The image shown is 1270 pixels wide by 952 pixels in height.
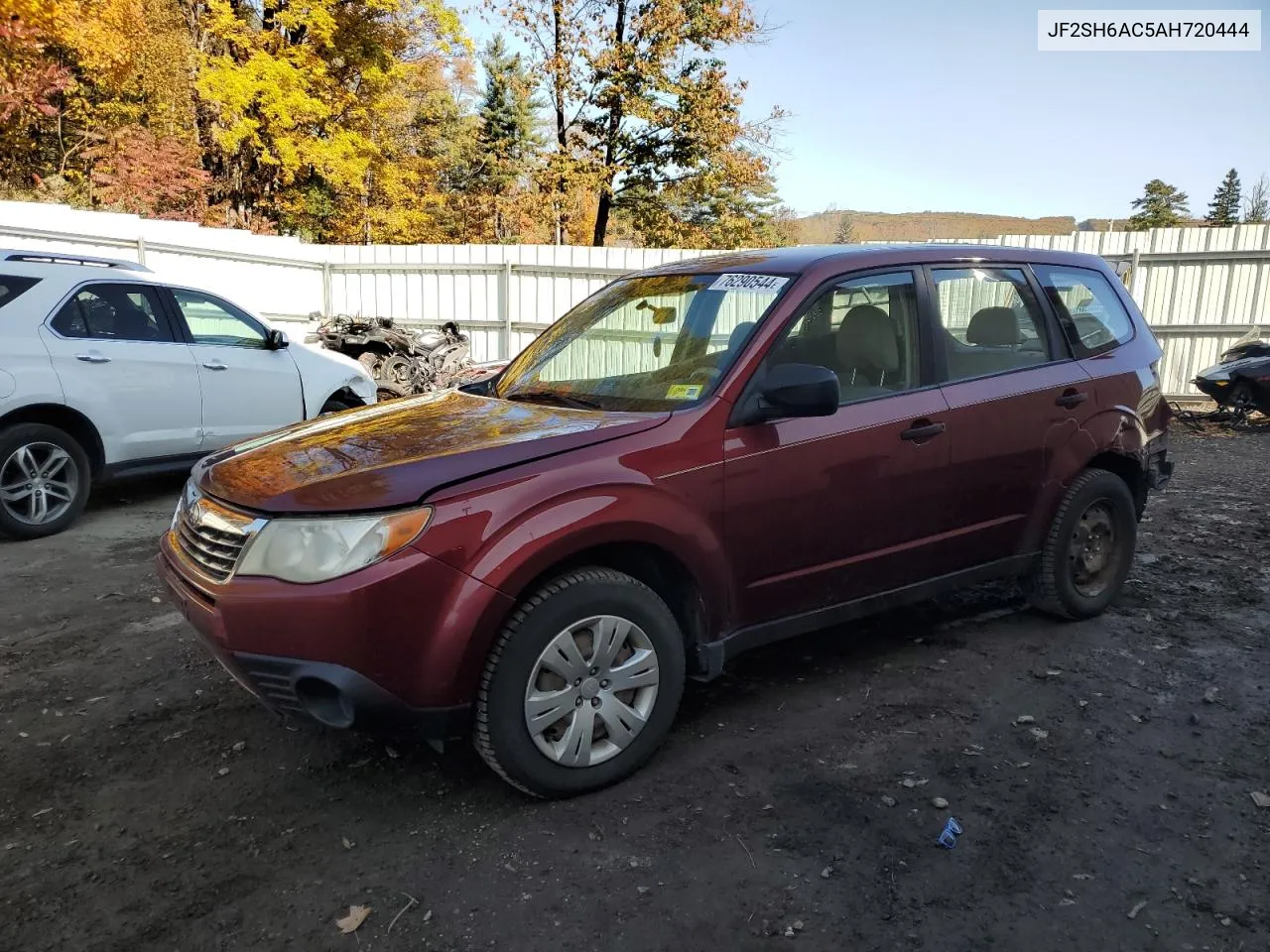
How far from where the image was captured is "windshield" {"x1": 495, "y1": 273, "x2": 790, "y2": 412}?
11.2 feet

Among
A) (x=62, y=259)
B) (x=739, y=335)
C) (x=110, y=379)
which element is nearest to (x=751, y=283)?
(x=739, y=335)

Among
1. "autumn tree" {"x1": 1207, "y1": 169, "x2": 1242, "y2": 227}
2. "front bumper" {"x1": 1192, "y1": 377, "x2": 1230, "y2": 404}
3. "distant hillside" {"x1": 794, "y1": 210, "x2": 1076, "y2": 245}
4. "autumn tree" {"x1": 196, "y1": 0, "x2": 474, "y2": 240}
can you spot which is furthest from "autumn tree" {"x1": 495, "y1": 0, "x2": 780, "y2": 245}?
"autumn tree" {"x1": 1207, "y1": 169, "x2": 1242, "y2": 227}

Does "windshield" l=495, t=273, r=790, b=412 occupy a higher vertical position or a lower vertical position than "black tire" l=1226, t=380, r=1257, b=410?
higher

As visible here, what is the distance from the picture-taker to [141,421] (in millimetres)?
6621

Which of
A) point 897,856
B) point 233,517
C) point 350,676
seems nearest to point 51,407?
point 233,517

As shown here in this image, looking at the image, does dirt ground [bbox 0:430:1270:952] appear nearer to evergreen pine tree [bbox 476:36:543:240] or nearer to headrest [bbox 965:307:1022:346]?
headrest [bbox 965:307:1022:346]

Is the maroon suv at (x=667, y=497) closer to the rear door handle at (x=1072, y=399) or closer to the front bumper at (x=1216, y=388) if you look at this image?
the rear door handle at (x=1072, y=399)

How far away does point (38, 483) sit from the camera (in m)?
6.06

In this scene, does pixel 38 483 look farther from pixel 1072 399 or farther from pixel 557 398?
pixel 1072 399

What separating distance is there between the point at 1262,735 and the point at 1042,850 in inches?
54.0

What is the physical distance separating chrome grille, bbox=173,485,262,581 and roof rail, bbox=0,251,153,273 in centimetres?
408

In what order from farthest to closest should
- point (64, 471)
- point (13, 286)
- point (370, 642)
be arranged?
point (64, 471), point (13, 286), point (370, 642)

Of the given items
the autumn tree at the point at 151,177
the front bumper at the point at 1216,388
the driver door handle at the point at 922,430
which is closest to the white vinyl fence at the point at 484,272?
the front bumper at the point at 1216,388

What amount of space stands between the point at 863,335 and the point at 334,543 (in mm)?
2270
